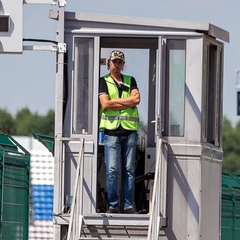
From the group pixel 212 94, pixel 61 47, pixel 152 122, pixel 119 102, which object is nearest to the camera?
pixel 119 102

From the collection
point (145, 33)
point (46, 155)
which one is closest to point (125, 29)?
point (145, 33)

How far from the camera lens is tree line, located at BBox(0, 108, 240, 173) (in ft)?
307

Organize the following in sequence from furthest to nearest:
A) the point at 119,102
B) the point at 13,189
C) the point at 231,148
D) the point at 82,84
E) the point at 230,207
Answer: the point at 231,148
the point at 230,207
the point at 13,189
the point at 82,84
the point at 119,102

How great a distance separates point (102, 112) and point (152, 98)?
1.18 m

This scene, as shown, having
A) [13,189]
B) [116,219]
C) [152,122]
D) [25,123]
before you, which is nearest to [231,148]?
[25,123]

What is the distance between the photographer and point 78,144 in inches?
616

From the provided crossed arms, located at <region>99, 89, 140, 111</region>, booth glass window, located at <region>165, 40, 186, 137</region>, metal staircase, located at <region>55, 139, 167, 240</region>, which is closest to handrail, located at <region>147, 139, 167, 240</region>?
metal staircase, located at <region>55, 139, 167, 240</region>

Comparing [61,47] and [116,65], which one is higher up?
[61,47]

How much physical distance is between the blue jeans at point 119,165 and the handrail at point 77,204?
317 millimetres

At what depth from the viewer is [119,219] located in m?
15.5

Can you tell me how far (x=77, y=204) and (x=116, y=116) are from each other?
1.10 meters

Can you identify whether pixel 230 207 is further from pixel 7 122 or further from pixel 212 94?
pixel 7 122

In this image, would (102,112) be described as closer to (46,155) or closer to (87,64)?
(87,64)

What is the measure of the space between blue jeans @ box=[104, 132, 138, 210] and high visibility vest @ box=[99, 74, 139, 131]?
4.7 inches
